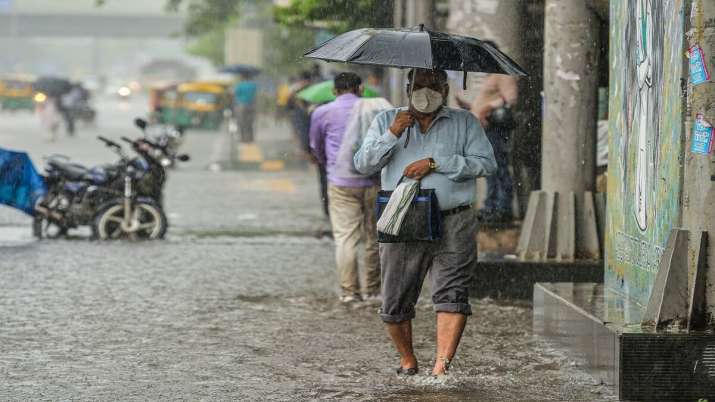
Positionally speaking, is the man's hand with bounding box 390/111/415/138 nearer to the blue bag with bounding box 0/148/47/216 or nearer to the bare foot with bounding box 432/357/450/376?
the bare foot with bounding box 432/357/450/376

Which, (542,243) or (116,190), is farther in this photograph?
(116,190)

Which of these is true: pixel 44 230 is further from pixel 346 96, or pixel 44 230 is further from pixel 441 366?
pixel 441 366

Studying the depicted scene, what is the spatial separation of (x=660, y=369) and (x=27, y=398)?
290cm

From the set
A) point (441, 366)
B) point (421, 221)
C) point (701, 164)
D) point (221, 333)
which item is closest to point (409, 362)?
point (441, 366)

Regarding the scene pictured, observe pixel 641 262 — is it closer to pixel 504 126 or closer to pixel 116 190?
pixel 504 126

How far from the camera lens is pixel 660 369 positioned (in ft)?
22.5

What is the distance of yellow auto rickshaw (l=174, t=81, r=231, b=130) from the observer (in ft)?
166

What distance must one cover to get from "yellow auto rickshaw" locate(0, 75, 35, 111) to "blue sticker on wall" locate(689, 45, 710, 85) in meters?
57.0

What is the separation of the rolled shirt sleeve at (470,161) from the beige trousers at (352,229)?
311cm

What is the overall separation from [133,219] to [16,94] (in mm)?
50150

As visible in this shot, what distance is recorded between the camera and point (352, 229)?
10.4 meters

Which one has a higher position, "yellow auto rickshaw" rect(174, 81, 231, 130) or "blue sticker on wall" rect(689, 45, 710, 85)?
"blue sticker on wall" rect(689, 45, 710, 85)

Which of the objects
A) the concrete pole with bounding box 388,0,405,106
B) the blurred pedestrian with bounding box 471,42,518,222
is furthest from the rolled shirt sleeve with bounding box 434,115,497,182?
the concrete pole with bounding box 388,0,405,106

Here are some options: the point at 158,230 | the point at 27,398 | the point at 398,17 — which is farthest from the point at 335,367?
the point at 398,17
